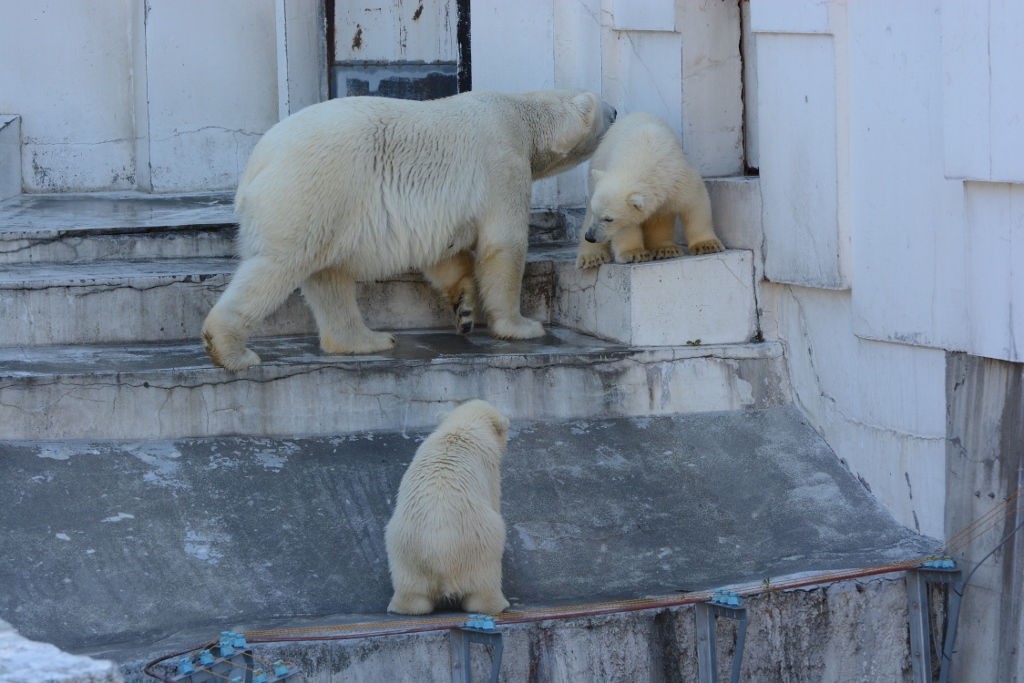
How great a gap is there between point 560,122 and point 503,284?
33.1 inches

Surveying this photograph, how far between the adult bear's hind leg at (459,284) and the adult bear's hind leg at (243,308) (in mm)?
893

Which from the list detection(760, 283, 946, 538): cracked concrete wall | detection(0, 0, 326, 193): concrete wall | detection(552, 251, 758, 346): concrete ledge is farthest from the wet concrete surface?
detection(0, 0, 326, 193): concrete wall

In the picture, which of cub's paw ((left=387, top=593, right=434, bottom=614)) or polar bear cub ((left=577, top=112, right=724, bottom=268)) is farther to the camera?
polar bear cub ((left=577, top=112, right=724, bottom=268))

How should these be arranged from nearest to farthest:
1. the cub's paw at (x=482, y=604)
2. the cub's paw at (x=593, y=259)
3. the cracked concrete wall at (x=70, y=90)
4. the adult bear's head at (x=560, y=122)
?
the cub's paw at (x=482, y=604) → the cub's paw at (x=593, y=259) → the adult bear's head at (x=560, y=122) → the cracked concrete wall at (x=70, y=90)

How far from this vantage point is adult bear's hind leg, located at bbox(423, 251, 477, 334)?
5.43 metres

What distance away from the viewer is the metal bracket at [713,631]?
3.60m

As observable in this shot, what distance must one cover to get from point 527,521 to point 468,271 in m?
1.50

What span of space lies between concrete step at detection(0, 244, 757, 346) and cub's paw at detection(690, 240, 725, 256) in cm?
8

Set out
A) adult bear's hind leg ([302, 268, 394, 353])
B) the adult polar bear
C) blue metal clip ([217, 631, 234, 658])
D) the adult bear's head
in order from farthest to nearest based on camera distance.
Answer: the adult bear's head → adult bear's hind leg ([302, 268, 394, 353]) → the adult polar bear → blue metal clip ([217, 631, 234, 658])

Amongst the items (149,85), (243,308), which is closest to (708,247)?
(243,308)

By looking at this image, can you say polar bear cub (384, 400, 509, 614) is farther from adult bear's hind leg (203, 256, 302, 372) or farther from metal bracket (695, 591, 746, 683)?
adult bear's hind leg (203, 256, 302, 372)

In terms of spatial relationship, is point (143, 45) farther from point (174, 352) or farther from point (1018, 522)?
point (1018, 522)

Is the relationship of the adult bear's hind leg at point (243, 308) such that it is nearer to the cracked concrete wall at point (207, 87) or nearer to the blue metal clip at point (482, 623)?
the blue metal clip at point (482, 623)

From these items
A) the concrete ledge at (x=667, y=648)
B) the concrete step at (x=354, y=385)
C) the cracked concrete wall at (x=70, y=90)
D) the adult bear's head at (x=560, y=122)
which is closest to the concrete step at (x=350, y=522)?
the concrete step at (x=354, y=385)
